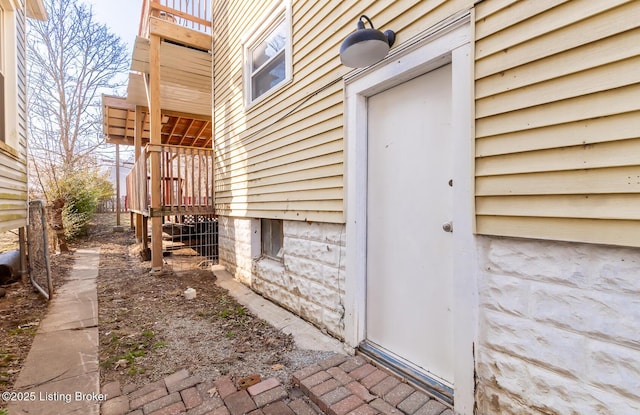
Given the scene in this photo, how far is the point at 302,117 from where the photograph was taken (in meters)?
3.42

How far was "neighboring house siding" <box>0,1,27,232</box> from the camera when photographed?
3955 mm

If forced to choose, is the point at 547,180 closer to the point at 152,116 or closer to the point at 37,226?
the point at 152,116

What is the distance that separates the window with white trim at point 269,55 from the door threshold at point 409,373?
3030 mm

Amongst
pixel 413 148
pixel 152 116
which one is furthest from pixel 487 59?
pixel 152 116

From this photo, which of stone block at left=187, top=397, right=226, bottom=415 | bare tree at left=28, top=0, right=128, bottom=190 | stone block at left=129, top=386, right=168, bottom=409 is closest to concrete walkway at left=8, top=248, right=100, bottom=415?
stone block at left=129, top=386, right=168, bottom=409

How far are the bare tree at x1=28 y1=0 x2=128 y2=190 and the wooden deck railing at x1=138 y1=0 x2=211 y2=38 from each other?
26.5 feet

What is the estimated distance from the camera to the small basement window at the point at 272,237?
14.1 feet

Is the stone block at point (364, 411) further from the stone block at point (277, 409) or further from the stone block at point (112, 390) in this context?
the stone block at point (112, 390)

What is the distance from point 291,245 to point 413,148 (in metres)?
1.89

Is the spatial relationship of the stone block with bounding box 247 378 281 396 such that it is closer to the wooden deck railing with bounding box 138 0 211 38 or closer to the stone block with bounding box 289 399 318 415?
the stone block with bounding box 289 399 318 415

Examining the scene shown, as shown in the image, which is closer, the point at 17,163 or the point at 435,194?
the point at 435,194

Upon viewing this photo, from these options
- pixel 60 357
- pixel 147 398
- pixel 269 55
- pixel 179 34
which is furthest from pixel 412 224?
pixel 179 34

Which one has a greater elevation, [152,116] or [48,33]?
[48,33]

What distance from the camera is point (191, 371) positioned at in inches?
97.3
